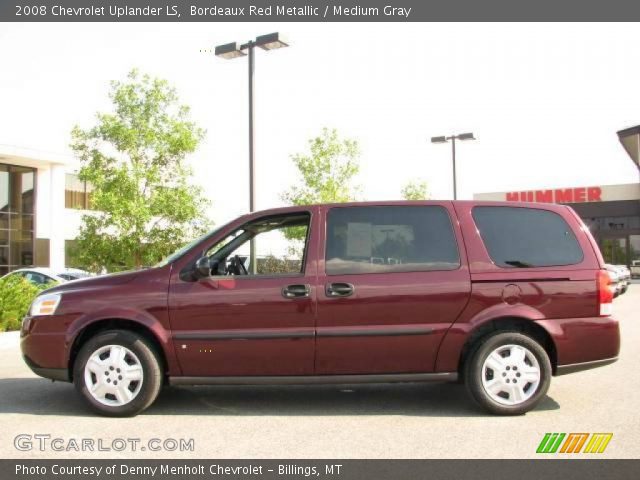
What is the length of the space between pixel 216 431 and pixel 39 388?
280 centimetres

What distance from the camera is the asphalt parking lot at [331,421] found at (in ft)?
15.4

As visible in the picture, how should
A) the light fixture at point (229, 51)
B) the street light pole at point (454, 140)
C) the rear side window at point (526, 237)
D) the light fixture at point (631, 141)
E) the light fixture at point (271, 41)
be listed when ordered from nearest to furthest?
the rear side window at point (526, 237)
the light fixture at point (271, 41)
the light fixture at point (229, 51)
the street light pole at point (454, 140)
the light fixture at point (631, 141)

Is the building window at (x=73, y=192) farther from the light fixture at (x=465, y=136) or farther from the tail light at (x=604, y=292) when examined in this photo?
the tail light at (x=604, y=292)

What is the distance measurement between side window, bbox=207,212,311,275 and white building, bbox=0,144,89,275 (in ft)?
91.9

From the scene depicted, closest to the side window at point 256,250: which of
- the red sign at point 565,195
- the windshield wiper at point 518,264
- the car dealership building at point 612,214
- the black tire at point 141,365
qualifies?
the black tire at point 141,365

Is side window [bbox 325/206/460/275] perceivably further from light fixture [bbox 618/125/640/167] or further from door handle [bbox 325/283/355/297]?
light fixture [bbox 618/125/640/167]

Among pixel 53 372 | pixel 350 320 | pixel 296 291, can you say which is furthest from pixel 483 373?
pixel 53 372

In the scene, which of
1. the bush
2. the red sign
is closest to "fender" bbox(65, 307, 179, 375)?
the bush

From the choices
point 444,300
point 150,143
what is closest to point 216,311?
point 444,300

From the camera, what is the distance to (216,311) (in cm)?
567

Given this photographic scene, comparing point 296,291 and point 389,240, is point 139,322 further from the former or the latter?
point 389,240

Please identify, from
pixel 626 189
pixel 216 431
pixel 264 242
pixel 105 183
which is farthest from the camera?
pixel 626 189

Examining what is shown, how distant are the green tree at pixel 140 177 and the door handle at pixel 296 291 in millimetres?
9975
